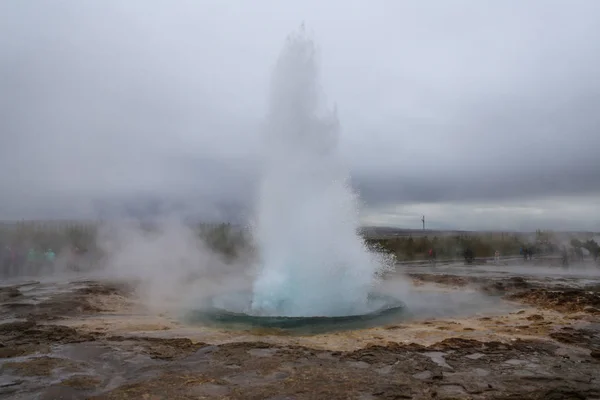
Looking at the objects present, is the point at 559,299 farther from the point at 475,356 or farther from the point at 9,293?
the point at 9,293

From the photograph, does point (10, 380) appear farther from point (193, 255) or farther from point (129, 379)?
point (193, 255)

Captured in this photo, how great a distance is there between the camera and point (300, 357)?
6.18 meters

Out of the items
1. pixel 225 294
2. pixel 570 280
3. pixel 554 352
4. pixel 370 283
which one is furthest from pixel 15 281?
pixel 570 280

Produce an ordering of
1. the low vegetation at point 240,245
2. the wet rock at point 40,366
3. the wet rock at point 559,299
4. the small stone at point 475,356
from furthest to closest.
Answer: the low vegetation at point 240,245
the wet rock at point 559,299
the small stone at point 475,356
the wet rock at point 40,366

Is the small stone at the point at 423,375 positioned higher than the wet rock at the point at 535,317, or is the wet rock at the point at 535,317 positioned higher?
the small stone at the point at 423,375

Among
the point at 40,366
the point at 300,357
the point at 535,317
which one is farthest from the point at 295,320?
the point at 535,317

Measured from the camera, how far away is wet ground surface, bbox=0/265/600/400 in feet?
16.0

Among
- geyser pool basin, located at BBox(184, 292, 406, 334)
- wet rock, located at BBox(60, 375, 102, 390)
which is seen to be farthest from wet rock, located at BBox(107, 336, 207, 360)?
geyser pool basin, located at BBox(184, 292, 406, 334)

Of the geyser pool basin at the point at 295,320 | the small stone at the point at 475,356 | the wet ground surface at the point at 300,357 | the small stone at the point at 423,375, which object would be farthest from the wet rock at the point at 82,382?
the small stone at the point at 475,356

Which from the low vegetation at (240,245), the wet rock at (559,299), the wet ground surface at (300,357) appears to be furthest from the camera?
the low vegetation at (240,245)

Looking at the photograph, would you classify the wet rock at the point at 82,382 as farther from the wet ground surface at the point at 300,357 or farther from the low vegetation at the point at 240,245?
the low vegetation at the point at 240,245

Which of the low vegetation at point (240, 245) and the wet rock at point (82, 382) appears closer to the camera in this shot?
the wet rock at point (82, 382)

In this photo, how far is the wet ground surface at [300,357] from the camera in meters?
4.86

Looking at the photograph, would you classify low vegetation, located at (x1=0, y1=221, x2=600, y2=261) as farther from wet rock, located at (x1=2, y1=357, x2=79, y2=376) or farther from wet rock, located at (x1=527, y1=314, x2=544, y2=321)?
wet rock, located at (x1=2, y1=357, x2=79, y2=376)
